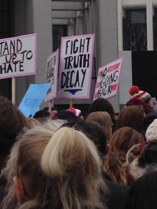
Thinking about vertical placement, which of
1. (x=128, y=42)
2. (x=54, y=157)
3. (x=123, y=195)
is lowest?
(x=123, y=195)

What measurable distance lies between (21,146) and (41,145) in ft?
0.30

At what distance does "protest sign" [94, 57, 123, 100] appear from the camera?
1170 cm

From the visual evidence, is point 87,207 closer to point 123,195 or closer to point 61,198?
point 61,198

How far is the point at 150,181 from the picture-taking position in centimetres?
275

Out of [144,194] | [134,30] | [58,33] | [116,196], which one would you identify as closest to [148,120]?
[116,196]

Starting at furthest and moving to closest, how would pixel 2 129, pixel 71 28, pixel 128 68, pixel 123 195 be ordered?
pixel 71 28 → pixel 128 68 → pixel 2 129 → pixel 123 195

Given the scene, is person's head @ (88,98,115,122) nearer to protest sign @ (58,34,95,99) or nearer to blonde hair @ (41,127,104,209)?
protest sign @ (58,34,95,99)

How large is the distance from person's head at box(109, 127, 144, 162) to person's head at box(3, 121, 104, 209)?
2.23 meters

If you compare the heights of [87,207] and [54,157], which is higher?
[54,157]

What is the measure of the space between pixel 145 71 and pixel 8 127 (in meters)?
13.7

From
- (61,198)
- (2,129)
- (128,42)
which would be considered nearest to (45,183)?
(61,198)

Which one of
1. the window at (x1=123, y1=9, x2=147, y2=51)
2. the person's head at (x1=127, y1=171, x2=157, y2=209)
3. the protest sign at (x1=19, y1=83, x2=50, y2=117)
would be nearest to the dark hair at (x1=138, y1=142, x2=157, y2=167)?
the person's head at (x1=127, y1=171, x2=157, y2=209)

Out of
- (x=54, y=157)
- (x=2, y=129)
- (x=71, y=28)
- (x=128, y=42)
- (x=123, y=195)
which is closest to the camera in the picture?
(x=54, y=157)

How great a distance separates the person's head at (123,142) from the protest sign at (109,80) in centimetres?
652
